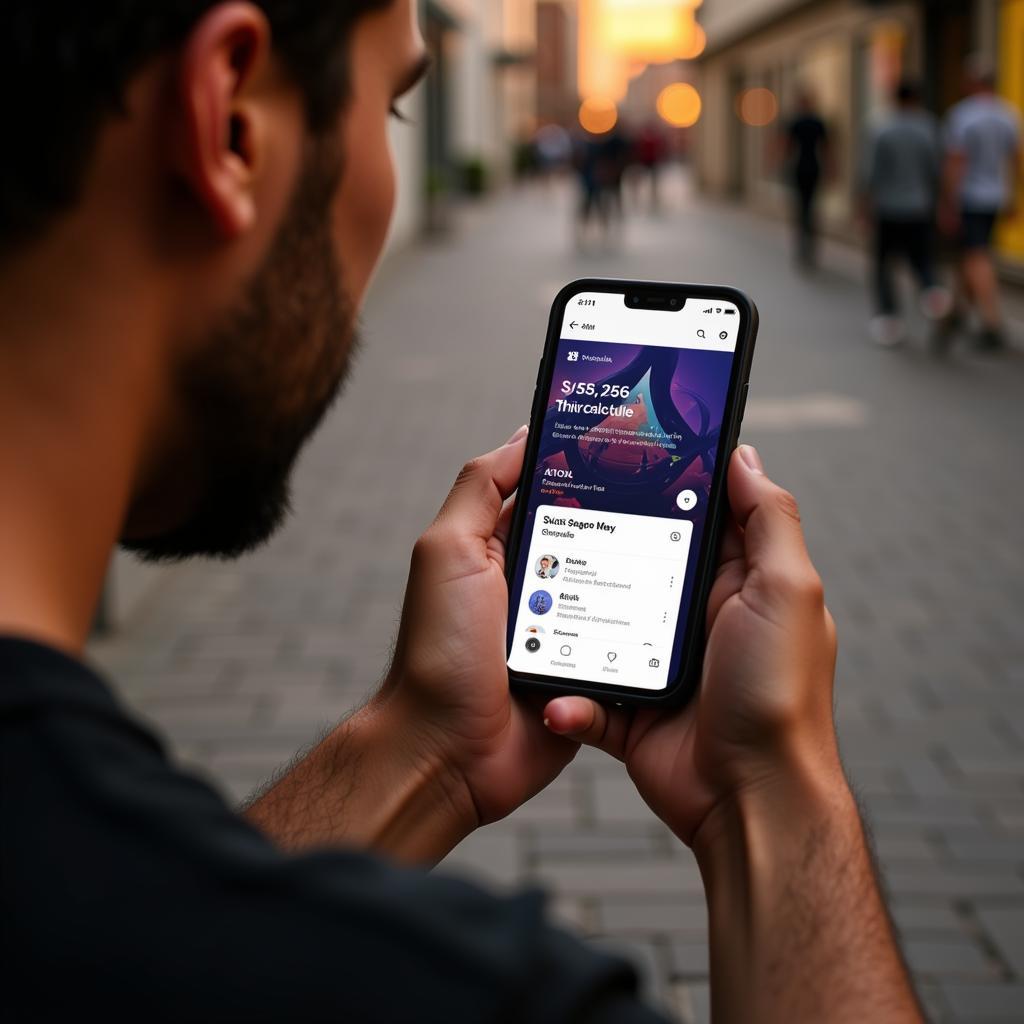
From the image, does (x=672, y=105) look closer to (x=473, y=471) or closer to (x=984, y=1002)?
(x=984, y=1002)

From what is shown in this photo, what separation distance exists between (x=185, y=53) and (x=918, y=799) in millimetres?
3633

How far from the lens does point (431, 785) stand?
171cm

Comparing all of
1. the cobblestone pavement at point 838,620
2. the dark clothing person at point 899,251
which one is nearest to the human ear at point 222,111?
the cobblestone pavement at point 838,620

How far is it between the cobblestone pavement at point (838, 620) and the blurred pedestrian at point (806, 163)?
6.37 metres

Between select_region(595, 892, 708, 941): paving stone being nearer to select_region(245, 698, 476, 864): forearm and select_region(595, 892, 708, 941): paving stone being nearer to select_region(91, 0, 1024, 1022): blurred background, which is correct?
select_region(91, 0, 1024, 1022): blurred background

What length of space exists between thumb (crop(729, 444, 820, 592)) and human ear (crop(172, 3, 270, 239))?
0.79 m

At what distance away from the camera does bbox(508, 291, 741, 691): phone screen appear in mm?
1849

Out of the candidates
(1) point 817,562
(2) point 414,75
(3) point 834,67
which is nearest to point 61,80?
(2) point 414,75

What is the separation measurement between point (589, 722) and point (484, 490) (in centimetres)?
31

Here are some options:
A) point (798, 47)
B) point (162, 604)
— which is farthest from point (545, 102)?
point (162, 604)

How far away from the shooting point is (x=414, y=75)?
1.30 m

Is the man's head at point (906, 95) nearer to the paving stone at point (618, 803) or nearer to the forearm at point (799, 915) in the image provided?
the paving stone at point (618, 803)

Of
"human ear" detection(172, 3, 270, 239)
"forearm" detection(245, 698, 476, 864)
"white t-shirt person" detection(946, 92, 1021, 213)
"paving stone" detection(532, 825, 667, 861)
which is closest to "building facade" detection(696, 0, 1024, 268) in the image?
"white t-shirt person" detection(946, 92, 1021, 213)

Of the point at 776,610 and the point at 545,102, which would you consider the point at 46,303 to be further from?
the point at 545,102
